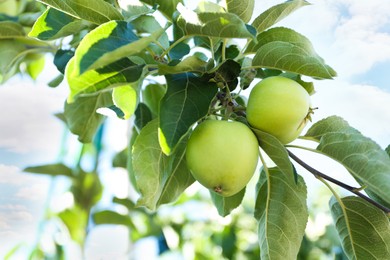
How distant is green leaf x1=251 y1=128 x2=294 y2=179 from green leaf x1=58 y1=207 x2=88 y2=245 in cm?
73

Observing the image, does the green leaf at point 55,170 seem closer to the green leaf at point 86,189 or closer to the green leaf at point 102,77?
the green leaf at point 86,189

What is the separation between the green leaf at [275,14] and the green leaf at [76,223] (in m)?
0.72

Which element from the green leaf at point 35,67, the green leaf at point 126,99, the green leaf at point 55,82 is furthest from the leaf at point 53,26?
the green leaf at point 35,67

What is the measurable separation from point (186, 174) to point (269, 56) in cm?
19

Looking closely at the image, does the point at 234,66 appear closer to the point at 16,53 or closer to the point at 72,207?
the point at 16,53

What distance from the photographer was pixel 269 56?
1.99ft

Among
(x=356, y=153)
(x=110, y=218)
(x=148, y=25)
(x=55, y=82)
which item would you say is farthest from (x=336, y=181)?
(x=110, y=218)

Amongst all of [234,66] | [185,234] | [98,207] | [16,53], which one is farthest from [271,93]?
[185,234]

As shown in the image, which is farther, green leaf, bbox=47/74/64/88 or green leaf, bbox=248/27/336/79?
green leaf, bbox=47/74/64/88

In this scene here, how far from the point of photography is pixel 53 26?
0.65 metres

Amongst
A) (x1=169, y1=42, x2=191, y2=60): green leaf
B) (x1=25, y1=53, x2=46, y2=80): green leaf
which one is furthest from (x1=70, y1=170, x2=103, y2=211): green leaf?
(x1=169, y1=42, x2=191, y2=60): green leaf

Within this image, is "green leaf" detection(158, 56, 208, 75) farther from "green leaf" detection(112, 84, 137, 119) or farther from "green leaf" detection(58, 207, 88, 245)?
"green leaf" detection(58, 207, 88, 245)

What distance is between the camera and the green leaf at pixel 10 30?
3.20 feet

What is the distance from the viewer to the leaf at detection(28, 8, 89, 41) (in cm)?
63
